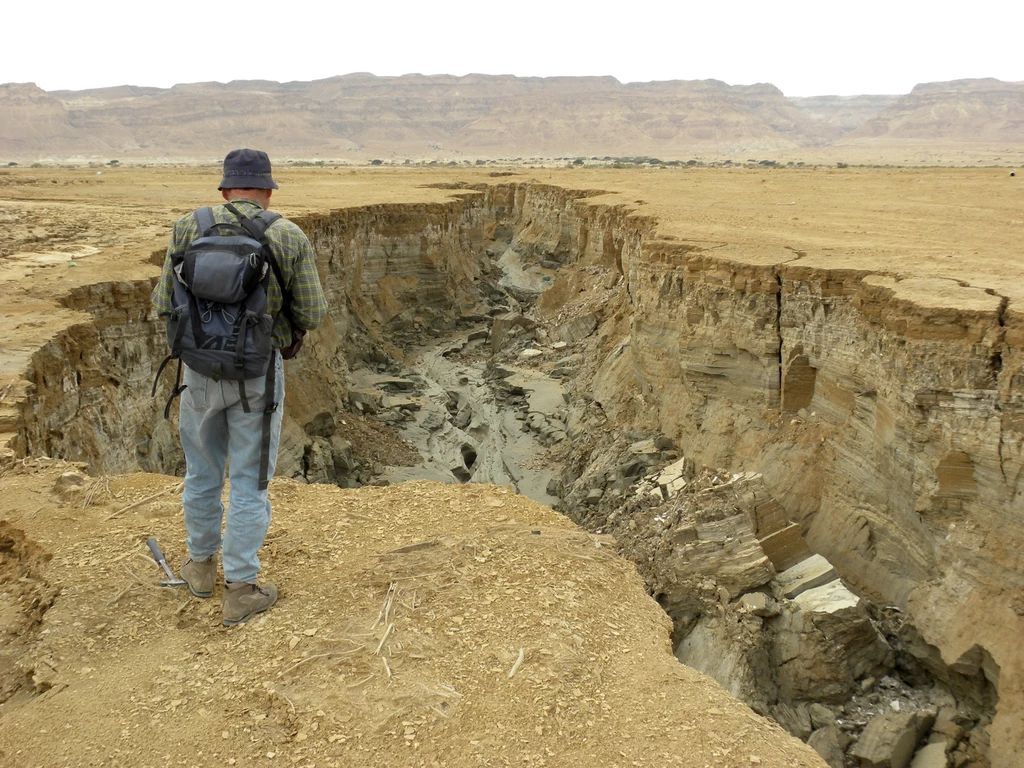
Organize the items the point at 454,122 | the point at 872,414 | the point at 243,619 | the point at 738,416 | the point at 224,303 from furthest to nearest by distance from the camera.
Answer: the point at 454,122
the point at 738,416
the point at 872,414
the point at 243,619
the point at 224,303

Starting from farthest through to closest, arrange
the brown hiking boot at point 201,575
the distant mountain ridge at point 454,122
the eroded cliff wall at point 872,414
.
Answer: the distant mountain ridge at point 454,122 → the eroded cliff wall at point 872,414 → the brown hiking boot at point 201,575

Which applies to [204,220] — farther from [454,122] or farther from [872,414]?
[454,122]

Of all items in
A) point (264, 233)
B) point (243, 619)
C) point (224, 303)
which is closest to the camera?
point (224, 303)

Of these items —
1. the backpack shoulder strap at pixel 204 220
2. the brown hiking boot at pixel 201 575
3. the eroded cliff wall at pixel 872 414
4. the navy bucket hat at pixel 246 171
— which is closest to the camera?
the backpack shoulder strap at pixel 204 220

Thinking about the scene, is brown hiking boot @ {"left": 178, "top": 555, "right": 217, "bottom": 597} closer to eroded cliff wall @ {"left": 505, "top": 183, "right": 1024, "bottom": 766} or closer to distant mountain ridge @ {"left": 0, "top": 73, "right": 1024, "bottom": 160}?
eroded cliff wall @ {"left": 505, "top": 183, "right": 1024, "bottom": 766}

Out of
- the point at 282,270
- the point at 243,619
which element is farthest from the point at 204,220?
the point at 243,619

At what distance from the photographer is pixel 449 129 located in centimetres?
11744

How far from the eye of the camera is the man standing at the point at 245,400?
3502 mm

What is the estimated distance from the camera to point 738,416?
10.8 meters

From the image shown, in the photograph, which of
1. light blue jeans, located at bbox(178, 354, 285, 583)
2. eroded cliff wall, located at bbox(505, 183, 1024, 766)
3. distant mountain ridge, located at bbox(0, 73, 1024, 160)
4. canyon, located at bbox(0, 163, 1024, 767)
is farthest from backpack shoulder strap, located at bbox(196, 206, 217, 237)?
distant mountain ridge, located at bbox(0, 73, 1024, 160)

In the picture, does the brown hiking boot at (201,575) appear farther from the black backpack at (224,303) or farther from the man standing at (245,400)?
the black backpack at (224,303)

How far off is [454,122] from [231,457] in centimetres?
12333

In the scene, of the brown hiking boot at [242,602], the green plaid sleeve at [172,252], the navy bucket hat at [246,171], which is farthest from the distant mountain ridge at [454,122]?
the brown hiking boot at [242,602]

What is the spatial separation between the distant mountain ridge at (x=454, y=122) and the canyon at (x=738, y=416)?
85.5 meters
